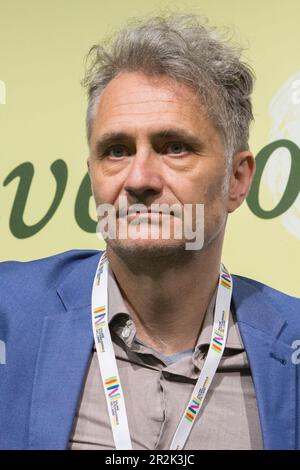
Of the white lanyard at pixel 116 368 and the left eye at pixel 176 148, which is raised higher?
the left eye at pixel 176 148

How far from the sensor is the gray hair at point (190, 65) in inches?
57.2

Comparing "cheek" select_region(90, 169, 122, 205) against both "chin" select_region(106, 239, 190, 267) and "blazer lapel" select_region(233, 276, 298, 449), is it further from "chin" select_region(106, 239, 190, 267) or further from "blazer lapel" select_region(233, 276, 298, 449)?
"blazer lapel" select_region(233, 276, 298, 449)

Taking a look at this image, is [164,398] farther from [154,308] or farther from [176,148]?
[176,148]

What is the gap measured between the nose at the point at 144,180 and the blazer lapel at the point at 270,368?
39 cm

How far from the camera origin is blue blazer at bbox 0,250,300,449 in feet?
4.44

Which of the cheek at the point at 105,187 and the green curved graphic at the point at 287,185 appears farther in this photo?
the green curved graphic at the point at 287,185

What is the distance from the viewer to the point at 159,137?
139 cm

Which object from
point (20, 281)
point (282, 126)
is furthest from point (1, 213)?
point (282, 126)

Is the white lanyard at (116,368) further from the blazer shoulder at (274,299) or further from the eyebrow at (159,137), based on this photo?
the eyebrow at (159,137)

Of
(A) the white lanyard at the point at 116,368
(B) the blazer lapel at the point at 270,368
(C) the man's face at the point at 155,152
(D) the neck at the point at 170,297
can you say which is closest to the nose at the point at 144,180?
(C) the man's face at the point at 155,152

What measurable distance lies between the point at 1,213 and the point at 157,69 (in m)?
0.84

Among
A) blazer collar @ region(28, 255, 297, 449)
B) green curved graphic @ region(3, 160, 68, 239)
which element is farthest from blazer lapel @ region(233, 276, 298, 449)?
green curved graphic @ region(3, 160, 68, 239)

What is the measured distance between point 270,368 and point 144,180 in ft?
Result: 1.65

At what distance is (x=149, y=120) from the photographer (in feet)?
4.55
